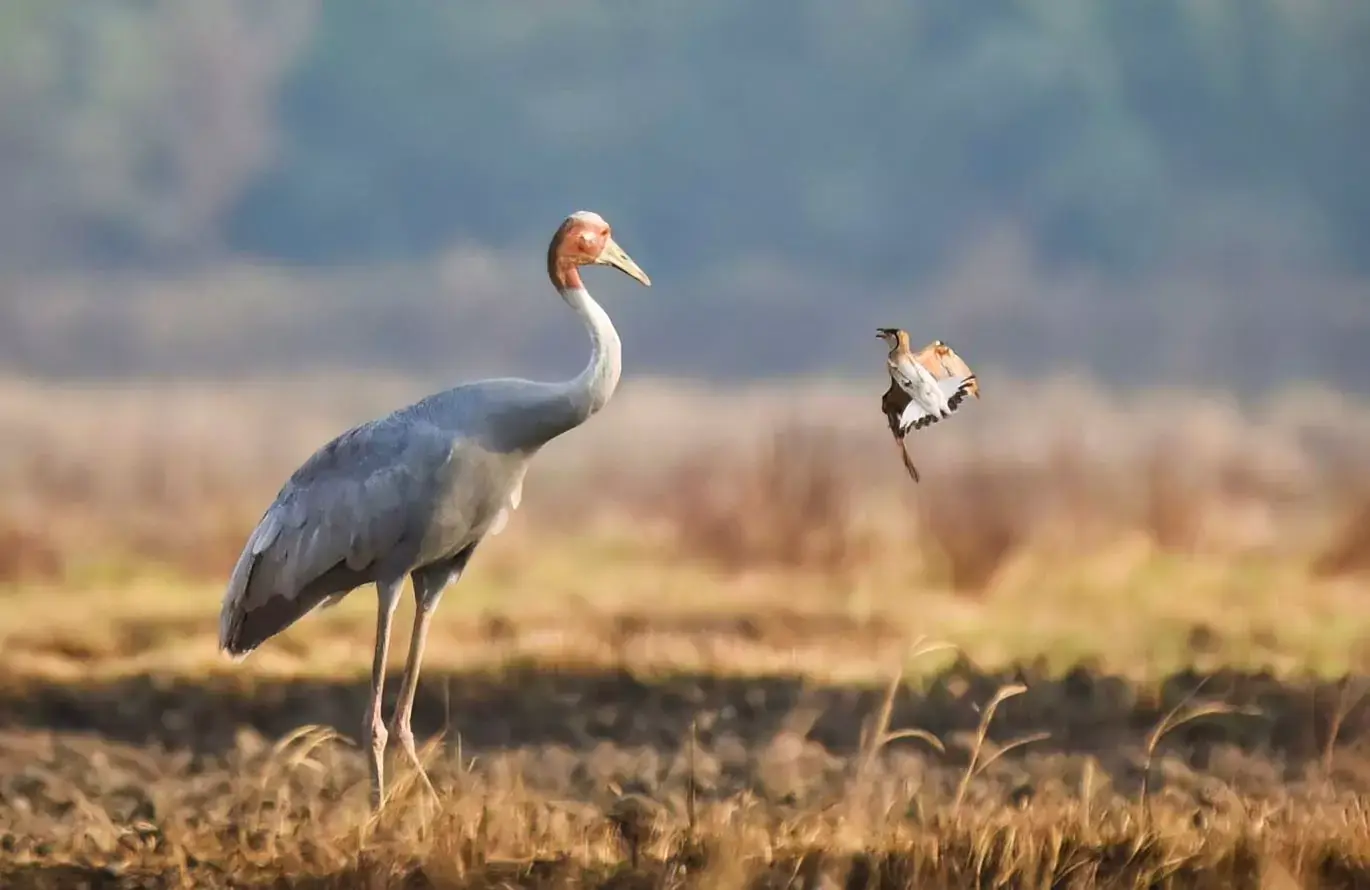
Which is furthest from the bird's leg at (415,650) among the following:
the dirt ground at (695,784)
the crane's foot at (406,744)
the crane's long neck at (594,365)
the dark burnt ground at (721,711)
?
the dark burnt ground at (721,711)

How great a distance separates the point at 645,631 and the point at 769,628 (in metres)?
0.60

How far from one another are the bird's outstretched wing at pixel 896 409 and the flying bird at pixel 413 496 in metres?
1.16

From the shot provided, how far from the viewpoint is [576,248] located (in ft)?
16.7

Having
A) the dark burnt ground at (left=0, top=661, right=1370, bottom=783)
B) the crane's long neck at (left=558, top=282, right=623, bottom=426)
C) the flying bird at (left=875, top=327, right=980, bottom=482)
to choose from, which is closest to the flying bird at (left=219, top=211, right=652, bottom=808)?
the crane's long neck at (left=558, top=282, right=623, bottom=426)

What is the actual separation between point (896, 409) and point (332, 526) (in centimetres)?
195

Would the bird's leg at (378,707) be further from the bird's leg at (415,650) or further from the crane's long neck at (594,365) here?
the crane's long neck at (594,365)

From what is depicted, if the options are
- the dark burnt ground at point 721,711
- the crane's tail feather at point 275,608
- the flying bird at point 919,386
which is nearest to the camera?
the flying bird at point 919,386

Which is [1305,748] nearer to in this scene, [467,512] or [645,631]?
[645,631]

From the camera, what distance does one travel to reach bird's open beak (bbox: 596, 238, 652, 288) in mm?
5121

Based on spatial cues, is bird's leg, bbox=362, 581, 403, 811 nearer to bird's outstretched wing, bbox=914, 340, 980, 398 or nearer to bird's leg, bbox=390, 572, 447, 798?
bird's leg, bbox=390, 572, 447, 798

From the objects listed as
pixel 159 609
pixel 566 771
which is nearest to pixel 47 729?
pixel 159 609

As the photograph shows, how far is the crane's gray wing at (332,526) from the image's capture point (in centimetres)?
521

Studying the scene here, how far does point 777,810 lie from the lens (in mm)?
5676

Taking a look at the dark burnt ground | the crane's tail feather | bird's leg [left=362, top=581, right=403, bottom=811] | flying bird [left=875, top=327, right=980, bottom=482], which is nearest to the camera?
flying bird [left=875, top=327, right=980, bottom=482]
